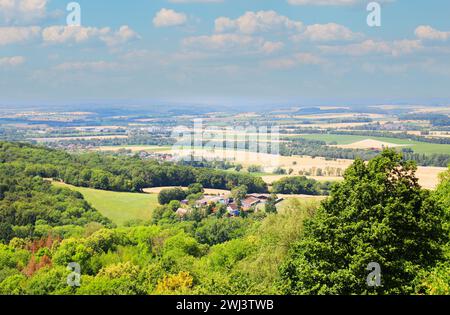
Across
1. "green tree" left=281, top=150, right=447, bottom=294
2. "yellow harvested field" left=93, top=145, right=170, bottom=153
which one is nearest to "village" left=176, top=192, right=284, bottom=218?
"green tree" left=281, top=150, right=447, bottom=294

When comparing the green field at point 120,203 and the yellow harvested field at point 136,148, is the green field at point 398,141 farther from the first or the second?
the green field at point 120,203

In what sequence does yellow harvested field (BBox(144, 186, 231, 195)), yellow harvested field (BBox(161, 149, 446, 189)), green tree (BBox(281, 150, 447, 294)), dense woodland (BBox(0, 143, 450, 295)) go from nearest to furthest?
green tree (BBox(281, 150, 447, 294)), dense woodland (BBox(0, 143, 450, 295)), yellow harvested field (BBox(144, 186, 231, 195)), yellow harvested field (BBox(161, 149, 446, 189))

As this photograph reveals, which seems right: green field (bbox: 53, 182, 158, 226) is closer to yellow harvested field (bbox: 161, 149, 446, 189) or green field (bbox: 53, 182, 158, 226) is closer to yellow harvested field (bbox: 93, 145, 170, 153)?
yellow harvested field (bbox: 161, 149, 446, 189)

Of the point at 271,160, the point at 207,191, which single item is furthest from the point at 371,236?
the point at 271,160

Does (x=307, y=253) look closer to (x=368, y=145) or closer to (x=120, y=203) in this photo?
(x=120, y=203)

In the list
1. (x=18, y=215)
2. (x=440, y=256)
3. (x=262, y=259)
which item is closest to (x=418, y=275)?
(x=440, y=256)

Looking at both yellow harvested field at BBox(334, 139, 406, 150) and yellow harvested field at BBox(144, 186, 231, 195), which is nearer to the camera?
yellow harvested field at BBox(144, 186, 231, 195)

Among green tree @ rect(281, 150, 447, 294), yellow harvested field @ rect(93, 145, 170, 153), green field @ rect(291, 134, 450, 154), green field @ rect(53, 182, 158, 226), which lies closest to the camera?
green tree @ rect(281, 150, 447, 294)

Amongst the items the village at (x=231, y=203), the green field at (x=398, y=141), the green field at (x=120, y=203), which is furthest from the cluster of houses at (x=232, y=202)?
the green field at (x=398, y=141)
